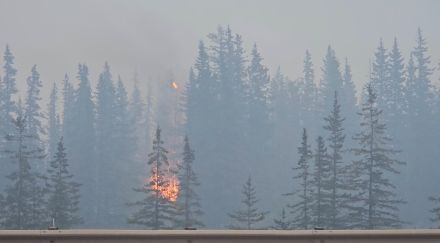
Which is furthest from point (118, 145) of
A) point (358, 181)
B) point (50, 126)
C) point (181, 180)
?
point (358, 181)

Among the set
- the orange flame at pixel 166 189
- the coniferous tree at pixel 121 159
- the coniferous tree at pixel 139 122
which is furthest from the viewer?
the coniferous tree at pixel 139 122

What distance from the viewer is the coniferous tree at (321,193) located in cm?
4025

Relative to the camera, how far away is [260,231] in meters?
4.67

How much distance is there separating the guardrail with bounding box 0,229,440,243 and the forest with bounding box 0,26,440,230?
118 feet

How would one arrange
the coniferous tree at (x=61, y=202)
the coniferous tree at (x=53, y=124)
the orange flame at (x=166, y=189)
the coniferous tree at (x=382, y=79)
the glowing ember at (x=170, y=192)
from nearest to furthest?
the coniferous tree at (x=61, y=202)
the orange flame at (x=166, y=189)
the glowing ember at (x=170, y=192)
the coniferous tree at (x=53, y=124)
the coniferous tree at (x=382, y=79)

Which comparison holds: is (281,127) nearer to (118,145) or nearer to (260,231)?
(118,145)

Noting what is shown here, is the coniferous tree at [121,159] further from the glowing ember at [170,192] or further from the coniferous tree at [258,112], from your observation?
the coniferous tree at [258,112]

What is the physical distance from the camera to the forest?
1660 inches

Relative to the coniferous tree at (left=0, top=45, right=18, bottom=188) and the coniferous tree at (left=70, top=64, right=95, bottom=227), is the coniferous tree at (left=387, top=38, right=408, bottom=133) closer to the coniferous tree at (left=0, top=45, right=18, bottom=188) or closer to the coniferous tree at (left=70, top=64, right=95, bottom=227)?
the coniferous tree at (left=70, top=64, right=95, bottom=227)

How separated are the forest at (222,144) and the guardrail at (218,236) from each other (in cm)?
3596

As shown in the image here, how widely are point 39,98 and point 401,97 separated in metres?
37.6

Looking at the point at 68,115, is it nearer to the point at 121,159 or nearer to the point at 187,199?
the point at 121,159

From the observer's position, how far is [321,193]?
41.2 meters

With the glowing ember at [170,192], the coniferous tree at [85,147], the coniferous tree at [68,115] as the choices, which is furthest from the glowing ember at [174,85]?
the glowing ember at [170,192]
